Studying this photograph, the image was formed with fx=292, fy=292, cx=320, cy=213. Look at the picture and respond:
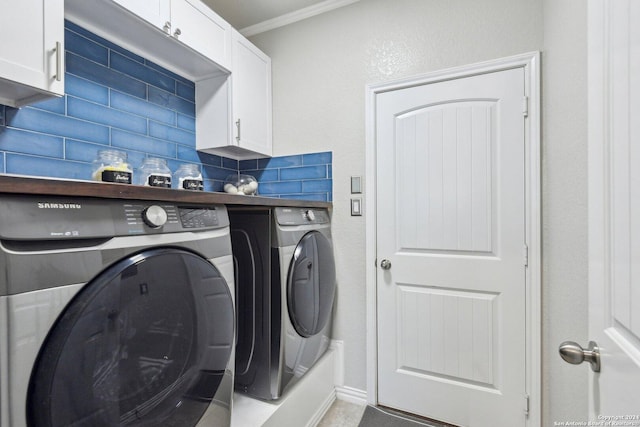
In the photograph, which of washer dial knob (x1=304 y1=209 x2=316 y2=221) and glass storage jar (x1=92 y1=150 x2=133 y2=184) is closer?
glass storage jar (x1=92 y1=150 x2=133 y2=184)

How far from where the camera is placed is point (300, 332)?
1470 millimetres

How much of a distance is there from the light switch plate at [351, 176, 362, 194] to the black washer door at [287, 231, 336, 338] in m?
0.38

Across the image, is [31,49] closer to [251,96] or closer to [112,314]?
[112,314]

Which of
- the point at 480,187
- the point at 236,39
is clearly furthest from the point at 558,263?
the point at 236,39

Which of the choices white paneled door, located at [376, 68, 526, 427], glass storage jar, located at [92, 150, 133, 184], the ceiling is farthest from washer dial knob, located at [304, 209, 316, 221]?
the ceiling

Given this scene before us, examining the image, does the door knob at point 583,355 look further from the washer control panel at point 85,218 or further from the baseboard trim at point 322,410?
the baseboard trim at point 322,410

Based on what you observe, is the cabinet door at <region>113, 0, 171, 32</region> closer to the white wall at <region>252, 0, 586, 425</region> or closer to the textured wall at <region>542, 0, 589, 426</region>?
the white wall at <region>252, 0, 586, 425</region>

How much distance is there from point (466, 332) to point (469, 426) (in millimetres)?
516

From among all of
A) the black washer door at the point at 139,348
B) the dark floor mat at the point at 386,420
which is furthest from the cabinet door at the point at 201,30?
the dark floor mat at the point at 386,420

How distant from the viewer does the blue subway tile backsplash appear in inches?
49.4

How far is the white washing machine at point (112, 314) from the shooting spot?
21.0 inches

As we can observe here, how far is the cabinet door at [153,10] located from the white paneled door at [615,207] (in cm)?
160

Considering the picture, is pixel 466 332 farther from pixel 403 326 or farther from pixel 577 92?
pixel 577 92

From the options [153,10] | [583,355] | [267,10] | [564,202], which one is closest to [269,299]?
[583,355]
